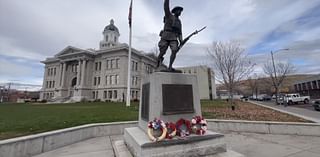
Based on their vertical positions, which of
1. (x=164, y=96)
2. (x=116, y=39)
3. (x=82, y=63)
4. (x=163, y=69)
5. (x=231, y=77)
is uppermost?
(x=116, y=39)

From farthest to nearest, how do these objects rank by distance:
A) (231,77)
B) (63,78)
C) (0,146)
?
1. (63,78)
2. (231,77)
3. (0,146)

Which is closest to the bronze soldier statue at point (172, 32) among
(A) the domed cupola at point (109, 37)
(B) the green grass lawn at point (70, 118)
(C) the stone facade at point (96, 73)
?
(B) the green grass lawn at point (70, 118)

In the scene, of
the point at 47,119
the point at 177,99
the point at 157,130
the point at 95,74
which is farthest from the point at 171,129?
the point at 95,74

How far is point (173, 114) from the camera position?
4359mm

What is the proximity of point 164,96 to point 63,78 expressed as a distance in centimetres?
5465

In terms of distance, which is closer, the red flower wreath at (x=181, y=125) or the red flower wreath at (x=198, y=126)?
the red flower wreath at (x=181, y=125)

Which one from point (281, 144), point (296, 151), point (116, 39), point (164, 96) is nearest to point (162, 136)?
point (164, 96)

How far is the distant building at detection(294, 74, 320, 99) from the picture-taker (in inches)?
1781

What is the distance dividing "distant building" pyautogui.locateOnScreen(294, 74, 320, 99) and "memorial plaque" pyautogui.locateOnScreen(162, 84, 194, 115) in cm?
5539

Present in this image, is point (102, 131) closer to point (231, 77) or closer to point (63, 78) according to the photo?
point (231, 77)

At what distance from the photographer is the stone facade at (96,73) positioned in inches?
1767

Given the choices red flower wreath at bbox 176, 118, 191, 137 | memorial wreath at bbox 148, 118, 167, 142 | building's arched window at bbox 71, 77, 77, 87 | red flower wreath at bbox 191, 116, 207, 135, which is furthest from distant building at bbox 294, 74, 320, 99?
building's arched window at bbox 71, 77, 77, 87

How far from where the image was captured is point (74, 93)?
156 ft

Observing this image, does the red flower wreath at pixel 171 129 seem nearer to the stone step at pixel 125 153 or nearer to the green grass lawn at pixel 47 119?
the stone step at pixel 125 153
